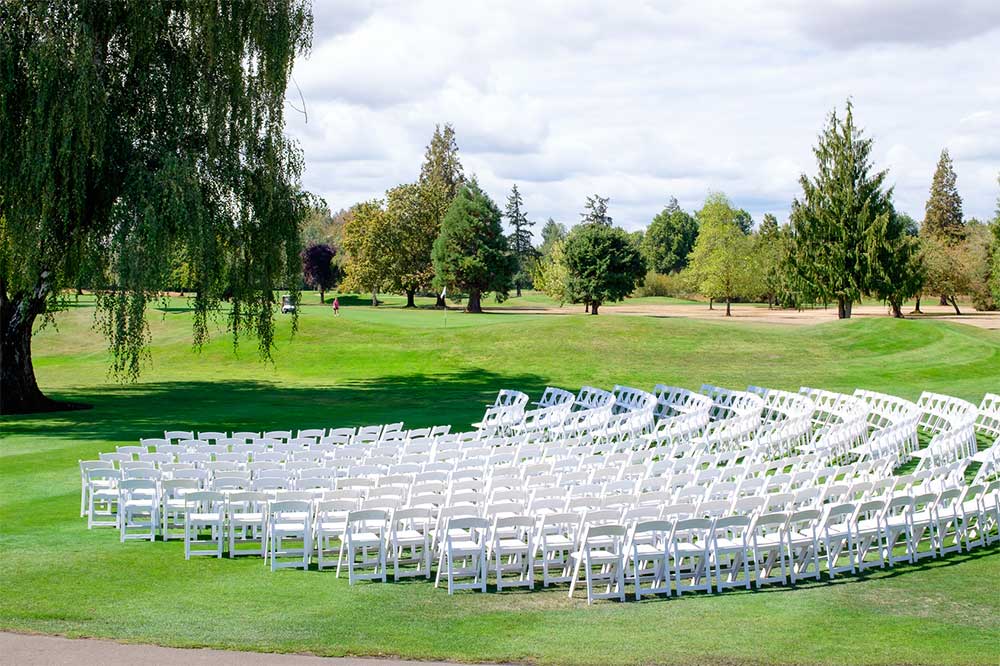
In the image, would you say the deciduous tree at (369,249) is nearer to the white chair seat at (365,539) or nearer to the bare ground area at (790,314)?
the bare ground area at (790,314)


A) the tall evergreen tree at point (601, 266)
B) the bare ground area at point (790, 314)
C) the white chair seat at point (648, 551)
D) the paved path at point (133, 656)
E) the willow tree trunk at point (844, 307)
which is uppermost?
the tall evergreen tree at point (601, 266)

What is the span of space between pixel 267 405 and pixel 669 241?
103m

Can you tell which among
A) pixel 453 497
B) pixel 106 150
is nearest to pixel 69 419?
pixel 106 150

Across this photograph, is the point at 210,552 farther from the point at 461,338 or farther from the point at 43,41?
the point at 461,338

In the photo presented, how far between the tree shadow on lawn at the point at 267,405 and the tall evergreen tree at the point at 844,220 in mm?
25219

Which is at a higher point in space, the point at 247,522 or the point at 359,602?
the point at 247,522

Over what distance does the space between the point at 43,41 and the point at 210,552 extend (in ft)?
50.9

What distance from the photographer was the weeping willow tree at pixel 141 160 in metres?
22.1

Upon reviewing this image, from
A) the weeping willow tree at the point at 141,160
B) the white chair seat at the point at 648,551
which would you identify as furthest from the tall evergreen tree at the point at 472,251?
the white chair seat at the point at 648,551

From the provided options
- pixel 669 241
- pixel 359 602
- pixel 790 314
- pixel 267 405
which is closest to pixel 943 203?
pixel 669 241

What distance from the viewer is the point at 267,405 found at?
29.2 m

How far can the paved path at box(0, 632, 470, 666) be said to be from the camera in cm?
770

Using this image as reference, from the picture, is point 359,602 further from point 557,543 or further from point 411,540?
point 557,543

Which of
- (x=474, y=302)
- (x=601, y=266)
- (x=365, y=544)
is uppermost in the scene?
(x=601, y=266)
